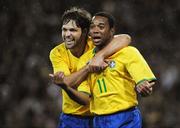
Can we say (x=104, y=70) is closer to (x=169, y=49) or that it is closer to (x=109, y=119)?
(x=109, y=119)

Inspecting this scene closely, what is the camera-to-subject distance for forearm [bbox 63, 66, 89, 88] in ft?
16.6

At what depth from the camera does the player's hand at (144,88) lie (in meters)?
4.62

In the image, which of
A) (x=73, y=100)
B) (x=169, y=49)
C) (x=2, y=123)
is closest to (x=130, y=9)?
(x=169, y=49)

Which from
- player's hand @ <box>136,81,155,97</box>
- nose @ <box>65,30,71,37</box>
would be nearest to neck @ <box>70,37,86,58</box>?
nose @ <box>65,30,71,37</box>

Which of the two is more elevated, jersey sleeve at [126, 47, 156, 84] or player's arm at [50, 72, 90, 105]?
jersey sleeve at [126, 47, 156, 84]

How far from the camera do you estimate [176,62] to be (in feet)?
33.3


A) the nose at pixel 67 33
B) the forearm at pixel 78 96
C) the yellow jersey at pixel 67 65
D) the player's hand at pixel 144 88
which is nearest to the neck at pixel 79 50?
the yellow jersey at pixel 67 65

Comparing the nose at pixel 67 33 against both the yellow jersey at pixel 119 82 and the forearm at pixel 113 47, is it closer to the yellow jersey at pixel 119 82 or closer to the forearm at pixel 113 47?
the forearm at pixel 113 47

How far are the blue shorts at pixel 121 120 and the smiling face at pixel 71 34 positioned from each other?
0.60m

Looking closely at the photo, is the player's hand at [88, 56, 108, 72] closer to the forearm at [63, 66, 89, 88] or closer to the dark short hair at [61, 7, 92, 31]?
the forearm at [63, 66, 89, 88]

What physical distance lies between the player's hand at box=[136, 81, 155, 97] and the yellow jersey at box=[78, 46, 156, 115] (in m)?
0.12

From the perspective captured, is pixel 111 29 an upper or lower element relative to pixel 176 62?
upper

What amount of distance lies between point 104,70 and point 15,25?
18.8 feet

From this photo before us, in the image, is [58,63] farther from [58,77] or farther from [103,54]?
[58,77]
